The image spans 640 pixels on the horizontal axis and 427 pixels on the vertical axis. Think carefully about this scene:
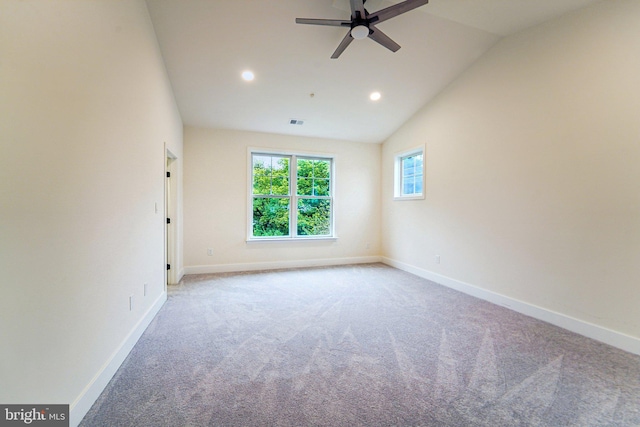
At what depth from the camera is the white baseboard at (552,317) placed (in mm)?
2330

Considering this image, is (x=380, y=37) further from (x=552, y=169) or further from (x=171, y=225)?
(x=171, y=225)

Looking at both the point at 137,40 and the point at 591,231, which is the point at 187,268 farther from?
the point at 591,231

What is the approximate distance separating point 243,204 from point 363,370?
3734 mm

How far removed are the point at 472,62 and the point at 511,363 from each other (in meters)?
3.61

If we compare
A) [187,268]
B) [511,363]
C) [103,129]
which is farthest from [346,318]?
[187,268]

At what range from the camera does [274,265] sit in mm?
5234

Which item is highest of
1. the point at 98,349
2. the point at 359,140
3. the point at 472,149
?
the point at 359,140

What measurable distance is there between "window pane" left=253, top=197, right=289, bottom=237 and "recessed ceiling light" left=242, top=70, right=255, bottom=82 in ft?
7.02

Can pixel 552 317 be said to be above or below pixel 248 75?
below

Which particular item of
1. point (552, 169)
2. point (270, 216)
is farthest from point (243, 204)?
point (552, 169)

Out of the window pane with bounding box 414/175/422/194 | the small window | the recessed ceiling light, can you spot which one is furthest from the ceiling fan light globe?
the window pane with bounding box 414/175/422/194

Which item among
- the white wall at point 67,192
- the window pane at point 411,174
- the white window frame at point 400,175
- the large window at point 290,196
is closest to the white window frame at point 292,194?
the large window at point 290,196

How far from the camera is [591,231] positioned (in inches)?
101

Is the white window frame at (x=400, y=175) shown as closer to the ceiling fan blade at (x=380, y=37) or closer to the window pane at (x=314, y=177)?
the window pane at (x=314, y=177)
